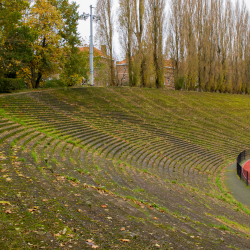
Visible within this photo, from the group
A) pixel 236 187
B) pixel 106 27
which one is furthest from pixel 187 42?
pixel 236 187

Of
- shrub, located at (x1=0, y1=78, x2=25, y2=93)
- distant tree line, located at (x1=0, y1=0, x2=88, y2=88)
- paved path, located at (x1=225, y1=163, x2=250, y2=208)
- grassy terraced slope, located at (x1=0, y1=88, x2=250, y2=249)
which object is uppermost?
distant tree line, located at (x1=0, y1=0, x2=88, y2=88)

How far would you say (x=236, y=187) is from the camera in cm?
1409

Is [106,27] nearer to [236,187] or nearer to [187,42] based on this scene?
[187,42]

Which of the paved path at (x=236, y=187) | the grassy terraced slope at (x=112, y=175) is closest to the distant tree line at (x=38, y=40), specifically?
the grassy terraced slope at (x=112, y=175)

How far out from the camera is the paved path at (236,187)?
1238 centimetres

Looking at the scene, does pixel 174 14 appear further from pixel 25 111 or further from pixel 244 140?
pixel 25 111

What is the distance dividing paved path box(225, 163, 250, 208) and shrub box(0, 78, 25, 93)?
18243mm

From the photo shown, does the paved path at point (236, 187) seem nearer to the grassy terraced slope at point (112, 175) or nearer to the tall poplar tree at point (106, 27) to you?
the grassy terraced slope at point (112, 175)

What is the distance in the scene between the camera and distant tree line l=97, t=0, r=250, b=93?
1352 inches

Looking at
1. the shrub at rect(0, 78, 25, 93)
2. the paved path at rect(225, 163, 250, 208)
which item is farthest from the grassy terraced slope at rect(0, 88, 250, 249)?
the shrub at rect(0, 78, 25, 93)

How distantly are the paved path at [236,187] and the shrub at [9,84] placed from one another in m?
18.2

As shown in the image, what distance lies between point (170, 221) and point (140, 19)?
34.1 metres

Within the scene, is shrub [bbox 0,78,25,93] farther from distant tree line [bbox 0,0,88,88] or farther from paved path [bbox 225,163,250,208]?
paved path [bbox 225,163,250,208]

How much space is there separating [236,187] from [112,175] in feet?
26.9
